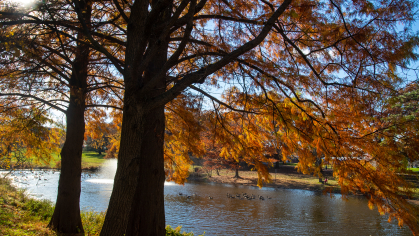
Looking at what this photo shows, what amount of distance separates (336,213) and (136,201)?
1435 cm

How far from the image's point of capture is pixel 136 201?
4.86 meters

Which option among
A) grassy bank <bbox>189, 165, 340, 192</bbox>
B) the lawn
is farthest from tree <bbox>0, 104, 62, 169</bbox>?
the lawn

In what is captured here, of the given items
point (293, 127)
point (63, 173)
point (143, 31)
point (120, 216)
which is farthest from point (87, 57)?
point (293, 127)

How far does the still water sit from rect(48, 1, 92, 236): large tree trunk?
3.67 meters

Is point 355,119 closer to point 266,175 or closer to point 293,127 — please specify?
point 293,127

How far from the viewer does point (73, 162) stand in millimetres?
6652

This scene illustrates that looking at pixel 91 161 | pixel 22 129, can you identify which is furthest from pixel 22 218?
pixel 91 161

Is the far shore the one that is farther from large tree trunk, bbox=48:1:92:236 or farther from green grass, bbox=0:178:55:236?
large tree trunk, bbox=48:1:92:236

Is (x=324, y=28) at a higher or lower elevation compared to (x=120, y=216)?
higher

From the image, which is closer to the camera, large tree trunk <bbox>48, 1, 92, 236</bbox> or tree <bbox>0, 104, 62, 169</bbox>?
tree <bbox>0, 104, 62, 169</bbox>

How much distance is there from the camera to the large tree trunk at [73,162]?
6328 millimetres

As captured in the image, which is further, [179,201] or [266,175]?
[179,201]

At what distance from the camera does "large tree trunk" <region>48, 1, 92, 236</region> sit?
6.33m

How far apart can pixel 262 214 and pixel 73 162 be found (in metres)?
11.0
